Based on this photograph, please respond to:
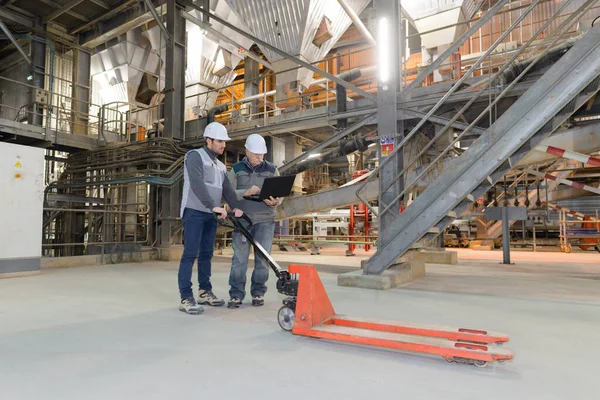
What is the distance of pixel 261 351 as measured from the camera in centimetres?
221

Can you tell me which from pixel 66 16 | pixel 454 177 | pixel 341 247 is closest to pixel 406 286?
pixel 454 177

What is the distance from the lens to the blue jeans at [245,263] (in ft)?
11.3

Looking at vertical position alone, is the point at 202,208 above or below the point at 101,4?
below

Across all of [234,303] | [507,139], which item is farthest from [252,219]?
[507,139]

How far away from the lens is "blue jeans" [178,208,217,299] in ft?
10.5

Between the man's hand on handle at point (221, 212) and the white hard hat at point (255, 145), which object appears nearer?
the man's hand on handle at point (221, 212)

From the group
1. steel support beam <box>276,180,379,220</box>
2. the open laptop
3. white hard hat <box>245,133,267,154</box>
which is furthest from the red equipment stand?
steel support beam <box>276,180,379,220</box>

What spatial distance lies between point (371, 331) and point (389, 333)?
0.35ft

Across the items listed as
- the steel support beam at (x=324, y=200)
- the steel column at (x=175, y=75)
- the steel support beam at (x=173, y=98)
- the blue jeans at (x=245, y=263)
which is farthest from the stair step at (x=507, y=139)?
the steel column at (x=175, y=75)

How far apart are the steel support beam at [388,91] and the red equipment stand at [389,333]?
2879 mm

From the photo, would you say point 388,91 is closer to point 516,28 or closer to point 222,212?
point 222,212

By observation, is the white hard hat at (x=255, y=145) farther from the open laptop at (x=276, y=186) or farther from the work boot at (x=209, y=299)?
the work boot at (x=209, y=299)

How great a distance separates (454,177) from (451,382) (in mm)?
2775

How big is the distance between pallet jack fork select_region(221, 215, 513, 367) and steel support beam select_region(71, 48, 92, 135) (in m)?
11.1
